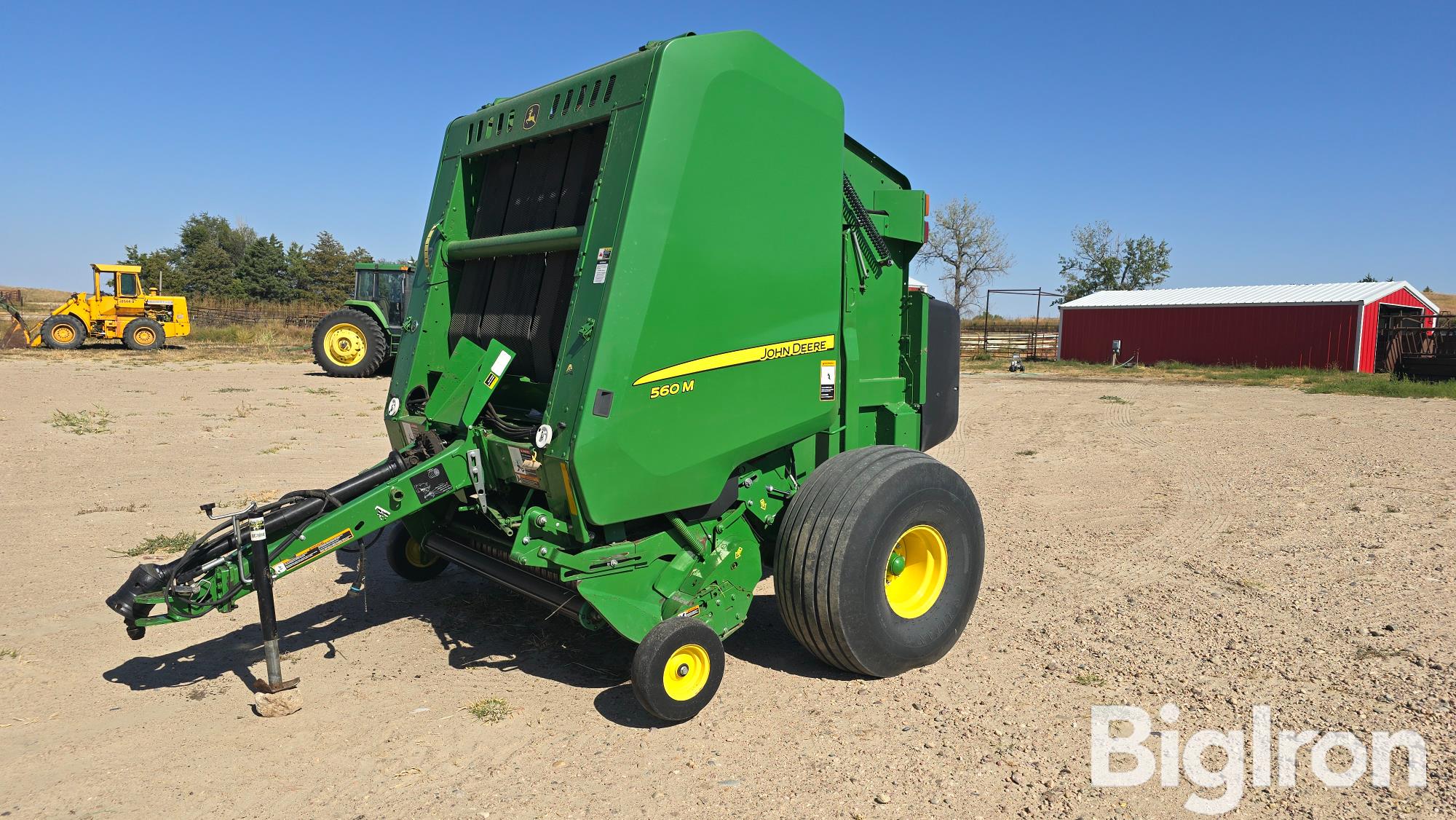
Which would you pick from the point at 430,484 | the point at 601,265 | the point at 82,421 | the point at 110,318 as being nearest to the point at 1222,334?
the point at 601,265

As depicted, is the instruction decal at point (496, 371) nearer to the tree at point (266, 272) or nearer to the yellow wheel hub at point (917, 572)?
the yellow wheel hub at point (917, 572)

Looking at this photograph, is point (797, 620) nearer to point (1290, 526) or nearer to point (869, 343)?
point (869, 343)

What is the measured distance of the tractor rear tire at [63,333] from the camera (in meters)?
24.9

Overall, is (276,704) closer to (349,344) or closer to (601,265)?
(601,265)

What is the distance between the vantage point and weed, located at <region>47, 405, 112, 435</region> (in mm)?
11023

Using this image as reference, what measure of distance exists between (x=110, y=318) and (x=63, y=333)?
1241mm

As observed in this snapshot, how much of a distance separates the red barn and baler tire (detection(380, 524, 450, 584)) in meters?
30.5

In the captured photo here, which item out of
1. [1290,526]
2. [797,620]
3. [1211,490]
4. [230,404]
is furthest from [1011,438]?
[230,404]

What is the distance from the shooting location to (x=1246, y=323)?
29516mm

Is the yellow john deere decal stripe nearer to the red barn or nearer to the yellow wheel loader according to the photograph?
the yellow wheel loader

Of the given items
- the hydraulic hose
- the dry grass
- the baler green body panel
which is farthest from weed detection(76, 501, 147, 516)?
the dry grass

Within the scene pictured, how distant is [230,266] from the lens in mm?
58625

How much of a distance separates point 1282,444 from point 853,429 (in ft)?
31.3

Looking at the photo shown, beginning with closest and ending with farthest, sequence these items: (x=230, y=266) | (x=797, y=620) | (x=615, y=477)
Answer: (x=615, y=477), (x=797, y=620), (x=230, y=266)
